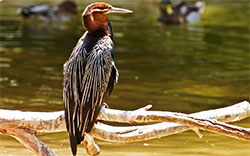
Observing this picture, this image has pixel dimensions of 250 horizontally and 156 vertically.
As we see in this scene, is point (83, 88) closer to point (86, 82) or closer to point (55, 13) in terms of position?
point (86, 82)

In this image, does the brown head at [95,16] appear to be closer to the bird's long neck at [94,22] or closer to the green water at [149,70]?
the bird's long neck at [94,22]

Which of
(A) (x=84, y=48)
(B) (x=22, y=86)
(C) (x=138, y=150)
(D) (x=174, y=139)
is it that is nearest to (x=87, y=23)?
(A) (x=84, y=48)

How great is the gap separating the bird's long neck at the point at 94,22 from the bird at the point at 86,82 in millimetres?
53

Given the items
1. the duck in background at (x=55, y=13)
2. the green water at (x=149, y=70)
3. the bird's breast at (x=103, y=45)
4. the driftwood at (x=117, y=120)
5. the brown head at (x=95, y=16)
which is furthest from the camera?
the duck in background at (x=55, y=13)

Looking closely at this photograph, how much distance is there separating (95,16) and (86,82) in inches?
30.3

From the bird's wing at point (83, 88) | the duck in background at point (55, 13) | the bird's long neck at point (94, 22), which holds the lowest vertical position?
the duck in background at point (55, 13)

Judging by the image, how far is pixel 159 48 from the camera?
16203 millimetres

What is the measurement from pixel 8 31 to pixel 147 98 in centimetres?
895

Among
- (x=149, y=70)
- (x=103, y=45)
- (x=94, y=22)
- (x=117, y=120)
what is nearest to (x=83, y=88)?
(x=117, y=120)

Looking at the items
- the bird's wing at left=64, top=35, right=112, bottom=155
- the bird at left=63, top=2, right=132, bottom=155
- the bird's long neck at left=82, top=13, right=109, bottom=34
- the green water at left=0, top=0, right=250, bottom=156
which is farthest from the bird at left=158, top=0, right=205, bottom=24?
the bird's wing at left=64, top=35, right=112, bottom=155

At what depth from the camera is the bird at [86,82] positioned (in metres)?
5.61

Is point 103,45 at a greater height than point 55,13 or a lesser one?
greater

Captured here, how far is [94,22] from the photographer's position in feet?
20.3

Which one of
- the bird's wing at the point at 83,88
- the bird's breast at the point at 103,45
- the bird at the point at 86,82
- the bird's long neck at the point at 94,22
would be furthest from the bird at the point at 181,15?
the bird's wing at the point at 83,88
